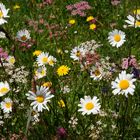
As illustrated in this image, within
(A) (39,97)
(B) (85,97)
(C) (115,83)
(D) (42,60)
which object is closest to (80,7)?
(D) (42,60)

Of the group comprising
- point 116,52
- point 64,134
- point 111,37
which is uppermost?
point 116,52

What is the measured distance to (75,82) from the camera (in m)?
3.98

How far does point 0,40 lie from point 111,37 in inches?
92.8

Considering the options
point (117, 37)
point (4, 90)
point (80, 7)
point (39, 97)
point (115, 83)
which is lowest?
point (39, 97)

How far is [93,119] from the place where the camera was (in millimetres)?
3076

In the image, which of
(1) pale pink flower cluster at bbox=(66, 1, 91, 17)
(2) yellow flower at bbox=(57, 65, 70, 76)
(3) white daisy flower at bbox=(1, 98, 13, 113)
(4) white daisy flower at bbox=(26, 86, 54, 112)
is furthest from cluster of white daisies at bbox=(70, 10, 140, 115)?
(1) pale pink flower cluster at bbox=(66, 1, 91, 17)

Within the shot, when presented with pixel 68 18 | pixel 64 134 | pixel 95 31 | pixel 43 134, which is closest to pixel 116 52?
pixel 95 31

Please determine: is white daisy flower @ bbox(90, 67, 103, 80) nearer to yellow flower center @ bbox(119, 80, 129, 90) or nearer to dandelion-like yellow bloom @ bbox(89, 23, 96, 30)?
yellow flower center @ bbox(119, 80, 129, 90)

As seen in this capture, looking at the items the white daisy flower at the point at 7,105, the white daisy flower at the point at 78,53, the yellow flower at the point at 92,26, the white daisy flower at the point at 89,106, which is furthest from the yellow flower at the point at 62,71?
the yellow flower at the point at 92,26

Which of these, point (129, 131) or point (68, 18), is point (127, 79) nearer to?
point (129, 131)

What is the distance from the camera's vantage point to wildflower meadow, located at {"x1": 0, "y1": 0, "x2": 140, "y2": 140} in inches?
112

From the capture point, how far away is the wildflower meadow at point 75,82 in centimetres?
284

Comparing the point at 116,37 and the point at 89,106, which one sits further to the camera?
the point at 116,37

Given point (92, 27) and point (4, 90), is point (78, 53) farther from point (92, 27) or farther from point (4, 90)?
point (92, 27)
